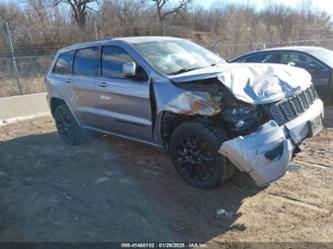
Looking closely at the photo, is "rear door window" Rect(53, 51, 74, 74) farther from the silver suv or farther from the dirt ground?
the dirt ground

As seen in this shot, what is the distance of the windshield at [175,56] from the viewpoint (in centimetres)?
467

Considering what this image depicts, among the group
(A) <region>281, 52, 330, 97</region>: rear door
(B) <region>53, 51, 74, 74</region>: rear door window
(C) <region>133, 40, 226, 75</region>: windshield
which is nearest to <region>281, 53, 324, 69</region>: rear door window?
(A) <region>281, 52, 330, 97</region>: rear door

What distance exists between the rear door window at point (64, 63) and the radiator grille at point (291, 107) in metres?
3.81

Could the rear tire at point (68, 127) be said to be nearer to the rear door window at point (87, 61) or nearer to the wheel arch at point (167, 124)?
the rear door window at point (87, 61)

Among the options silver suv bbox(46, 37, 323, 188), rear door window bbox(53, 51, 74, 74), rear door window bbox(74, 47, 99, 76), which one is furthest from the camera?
rear door window bbox(53, 51, 74, 74)

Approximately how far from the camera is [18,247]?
3.30 meters

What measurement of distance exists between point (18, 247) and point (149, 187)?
66.2 inches

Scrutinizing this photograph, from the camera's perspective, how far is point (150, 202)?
4.01 m

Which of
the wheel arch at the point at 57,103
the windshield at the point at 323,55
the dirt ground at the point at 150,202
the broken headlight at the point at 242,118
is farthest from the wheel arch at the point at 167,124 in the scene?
the windshield at the point at 323,55

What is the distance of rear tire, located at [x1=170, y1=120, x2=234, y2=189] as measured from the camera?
151 inches

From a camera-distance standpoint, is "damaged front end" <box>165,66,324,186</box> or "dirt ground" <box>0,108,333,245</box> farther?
"damaged front end" <box>165,66,324,186</box>

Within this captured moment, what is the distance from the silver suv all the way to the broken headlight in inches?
0.4

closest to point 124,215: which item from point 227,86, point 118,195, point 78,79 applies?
point 118,195

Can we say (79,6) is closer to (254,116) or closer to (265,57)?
(265,57)
